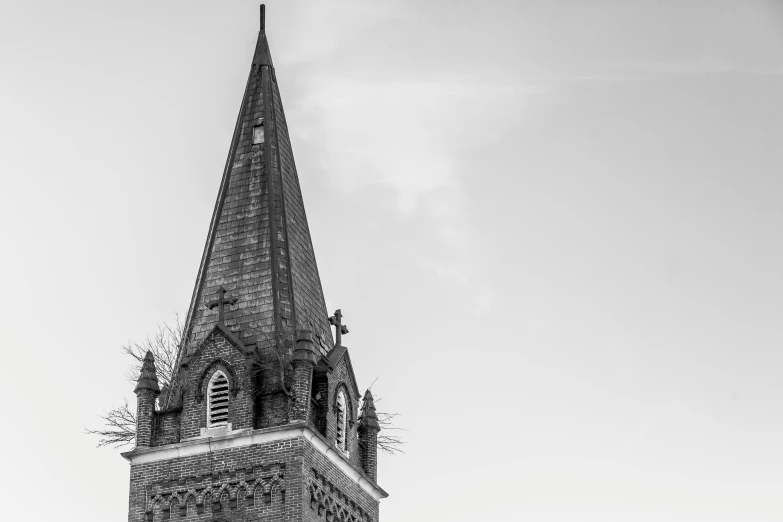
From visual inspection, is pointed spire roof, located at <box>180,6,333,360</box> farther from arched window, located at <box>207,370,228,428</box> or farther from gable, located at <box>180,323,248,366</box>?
arched window, located at <box>207,370,228,428</box>

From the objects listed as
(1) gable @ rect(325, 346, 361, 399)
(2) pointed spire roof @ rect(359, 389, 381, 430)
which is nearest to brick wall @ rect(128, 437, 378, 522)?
(1) gable @ rect(325, 346, 361, 399)

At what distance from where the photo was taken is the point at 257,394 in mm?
53156

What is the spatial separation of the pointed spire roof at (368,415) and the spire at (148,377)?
6.19 m

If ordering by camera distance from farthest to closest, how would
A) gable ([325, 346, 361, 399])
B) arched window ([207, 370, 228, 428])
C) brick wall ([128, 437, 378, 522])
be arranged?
gable ([325, 346, 361, 399])
arched window ([207, 370, 228, 428])
brick wall ([128, 437, 378, 522])

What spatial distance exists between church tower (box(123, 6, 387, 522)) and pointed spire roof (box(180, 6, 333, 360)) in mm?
41

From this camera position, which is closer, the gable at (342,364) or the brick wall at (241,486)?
the brick wall at (241,486)

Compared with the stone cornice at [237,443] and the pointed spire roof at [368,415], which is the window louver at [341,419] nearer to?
the stone cornice at [237,443]

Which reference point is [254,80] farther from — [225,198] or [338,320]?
[338,320]

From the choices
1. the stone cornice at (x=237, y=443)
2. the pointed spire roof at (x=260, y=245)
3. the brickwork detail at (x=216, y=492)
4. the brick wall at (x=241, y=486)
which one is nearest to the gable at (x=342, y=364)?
the pointed spire roof at (x=260, y=245)

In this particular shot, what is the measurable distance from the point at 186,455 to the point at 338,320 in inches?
254

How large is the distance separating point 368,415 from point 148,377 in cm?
666

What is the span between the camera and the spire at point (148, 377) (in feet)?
176

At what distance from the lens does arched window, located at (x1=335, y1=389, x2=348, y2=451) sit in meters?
54.8

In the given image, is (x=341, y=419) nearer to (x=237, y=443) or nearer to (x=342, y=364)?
(x=342, y=364)
